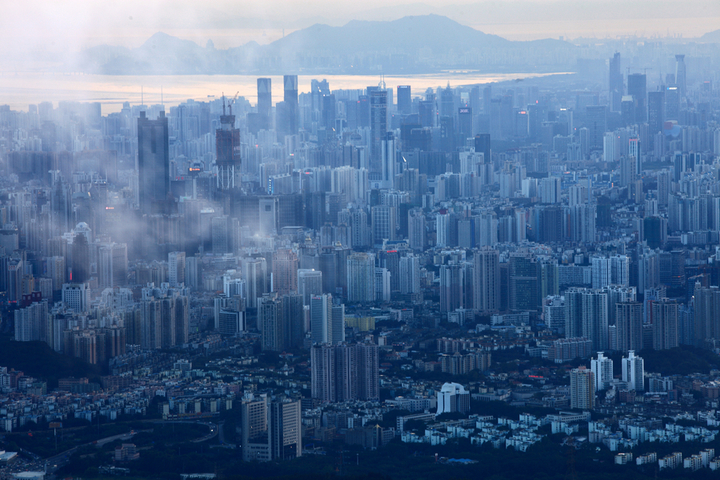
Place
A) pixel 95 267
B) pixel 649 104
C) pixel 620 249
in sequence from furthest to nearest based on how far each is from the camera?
pixel 649 104, pixel 620 249, pixel 95 267

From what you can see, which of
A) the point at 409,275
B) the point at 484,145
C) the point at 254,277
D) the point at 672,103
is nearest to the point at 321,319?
the point at 254,277

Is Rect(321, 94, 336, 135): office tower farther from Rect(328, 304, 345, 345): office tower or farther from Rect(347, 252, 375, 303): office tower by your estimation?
Rect(328, 304, 345, 345): office tower

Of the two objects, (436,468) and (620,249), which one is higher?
(620,249)

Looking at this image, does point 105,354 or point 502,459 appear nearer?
point 502,459

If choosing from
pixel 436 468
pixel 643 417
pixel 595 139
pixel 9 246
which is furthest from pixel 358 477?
pixel 595 139

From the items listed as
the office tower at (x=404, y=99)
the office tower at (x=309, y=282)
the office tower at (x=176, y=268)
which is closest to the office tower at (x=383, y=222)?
the office tower at (x=404, y=99)

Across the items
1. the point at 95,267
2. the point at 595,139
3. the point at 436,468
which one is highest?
the point at 595,139

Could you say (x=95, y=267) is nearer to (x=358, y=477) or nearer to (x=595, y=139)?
(x=358, y=477)

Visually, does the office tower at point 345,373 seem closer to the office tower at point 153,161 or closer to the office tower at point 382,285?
the office tower at point 382,285
